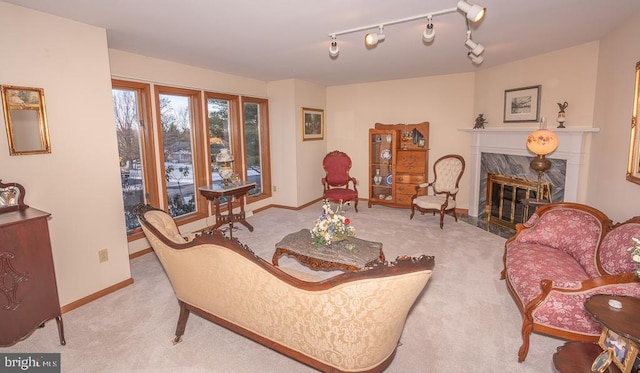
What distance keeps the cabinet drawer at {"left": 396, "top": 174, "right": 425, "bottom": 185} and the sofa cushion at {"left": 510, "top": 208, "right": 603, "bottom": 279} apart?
3035mm

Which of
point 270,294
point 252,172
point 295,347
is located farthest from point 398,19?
point 252,172

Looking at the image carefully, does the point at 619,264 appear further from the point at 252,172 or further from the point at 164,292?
the point at 252,172

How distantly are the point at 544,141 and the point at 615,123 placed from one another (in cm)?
68

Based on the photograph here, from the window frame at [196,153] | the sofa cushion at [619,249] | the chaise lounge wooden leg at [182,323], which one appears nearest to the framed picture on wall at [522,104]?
the sofa cushion at [619,249]

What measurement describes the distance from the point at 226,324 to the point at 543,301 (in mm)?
2110

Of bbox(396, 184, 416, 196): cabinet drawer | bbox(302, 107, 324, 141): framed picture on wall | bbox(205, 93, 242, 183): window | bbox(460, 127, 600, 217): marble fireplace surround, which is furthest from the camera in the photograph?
bbox(302, 107, 324, 141): framed picture on wall

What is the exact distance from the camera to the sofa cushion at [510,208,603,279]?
106 inches

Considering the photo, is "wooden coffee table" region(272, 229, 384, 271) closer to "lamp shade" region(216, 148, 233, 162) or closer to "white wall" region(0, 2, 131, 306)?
"white wall" region(0, 2, 131, 306)

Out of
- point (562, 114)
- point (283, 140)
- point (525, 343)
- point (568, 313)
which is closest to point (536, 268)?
point (568, 313)

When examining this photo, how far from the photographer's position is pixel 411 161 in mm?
6230

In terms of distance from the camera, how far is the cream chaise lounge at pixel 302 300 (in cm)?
Answer: 154

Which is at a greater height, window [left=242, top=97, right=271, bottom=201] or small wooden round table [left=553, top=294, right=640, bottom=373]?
window [left=242, top=97, right=271, bottom=201]

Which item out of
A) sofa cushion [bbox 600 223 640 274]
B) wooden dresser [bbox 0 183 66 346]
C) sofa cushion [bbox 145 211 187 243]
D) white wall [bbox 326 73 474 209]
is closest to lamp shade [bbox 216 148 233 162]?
sofa cushion [bbox 145 211 187 243]

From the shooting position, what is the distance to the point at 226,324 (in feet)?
7.24
